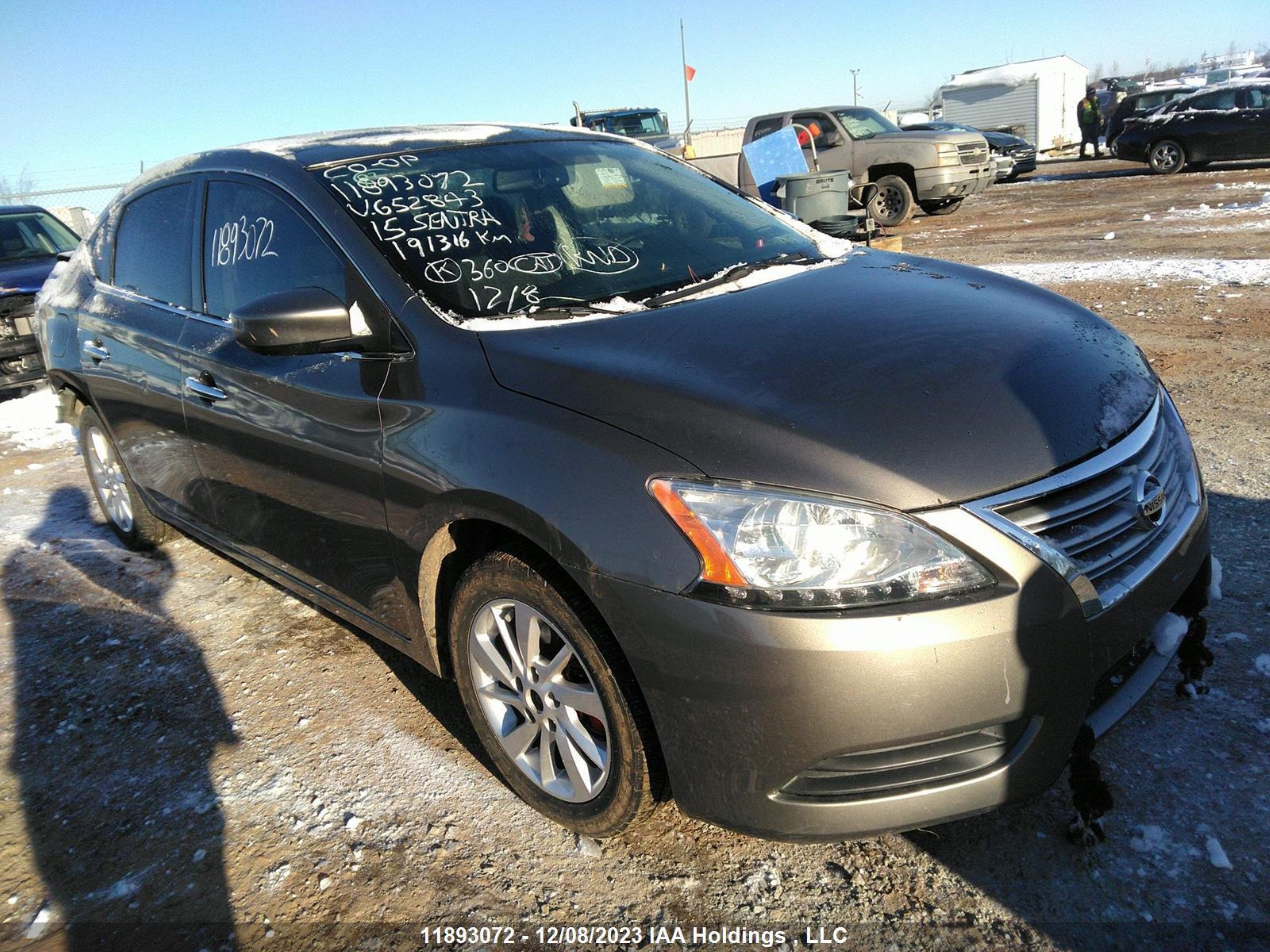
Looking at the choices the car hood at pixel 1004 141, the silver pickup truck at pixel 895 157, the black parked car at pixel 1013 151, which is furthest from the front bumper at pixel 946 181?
the car hood at pixel 1004 141

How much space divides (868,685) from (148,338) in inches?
122

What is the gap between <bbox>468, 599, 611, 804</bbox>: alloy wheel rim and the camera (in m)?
2.23

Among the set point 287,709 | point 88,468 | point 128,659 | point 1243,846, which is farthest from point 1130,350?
point 88,468

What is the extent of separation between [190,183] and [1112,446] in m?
3.26

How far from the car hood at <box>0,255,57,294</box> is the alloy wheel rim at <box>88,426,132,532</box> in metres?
4.66

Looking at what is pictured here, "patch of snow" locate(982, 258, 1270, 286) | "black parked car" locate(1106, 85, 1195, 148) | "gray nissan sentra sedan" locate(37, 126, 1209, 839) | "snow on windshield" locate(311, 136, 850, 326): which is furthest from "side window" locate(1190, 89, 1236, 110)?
"gray nissan sentra sedan" locate(37, 126, 1209, 839)

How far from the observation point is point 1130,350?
100 inches

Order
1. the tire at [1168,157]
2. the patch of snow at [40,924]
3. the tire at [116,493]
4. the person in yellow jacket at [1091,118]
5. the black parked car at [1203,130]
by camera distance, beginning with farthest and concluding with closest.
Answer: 1. the person in yellow jacket at [1091,118]
2. the tire at [1168,157]
3. the black parked car at [1203,130]
4. the tire at [116,493]
5. the patch of snow at [40,924]

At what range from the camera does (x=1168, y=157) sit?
60.1 feet

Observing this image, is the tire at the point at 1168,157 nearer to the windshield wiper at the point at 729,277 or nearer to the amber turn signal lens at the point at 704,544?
the windshield wiper at the point at 729,277

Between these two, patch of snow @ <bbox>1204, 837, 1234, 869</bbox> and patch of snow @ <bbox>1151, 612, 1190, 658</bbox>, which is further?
patch of snow @ <bbox>1151, 612, 1190, 658</bbox>

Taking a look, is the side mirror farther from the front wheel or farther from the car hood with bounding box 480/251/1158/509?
the front wheel

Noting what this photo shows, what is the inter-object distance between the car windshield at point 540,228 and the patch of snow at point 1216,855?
192cm

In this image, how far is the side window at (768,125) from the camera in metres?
15.4
